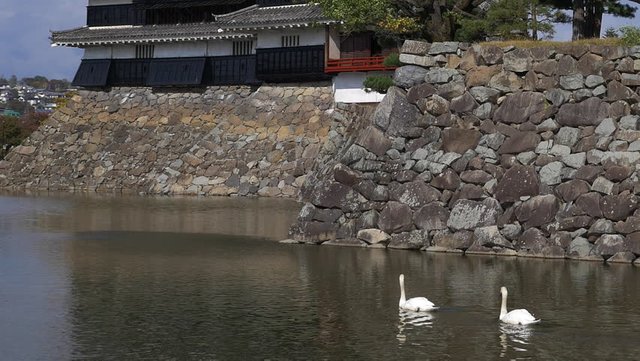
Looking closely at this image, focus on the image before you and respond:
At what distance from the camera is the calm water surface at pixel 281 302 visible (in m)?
19.8

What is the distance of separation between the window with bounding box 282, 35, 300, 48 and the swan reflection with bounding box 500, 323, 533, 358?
134 feet

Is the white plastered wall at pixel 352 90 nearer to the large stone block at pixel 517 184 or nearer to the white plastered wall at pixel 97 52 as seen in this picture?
the white plastered wall at pixel 97 52

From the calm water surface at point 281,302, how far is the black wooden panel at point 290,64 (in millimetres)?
24078

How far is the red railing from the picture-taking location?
2216 inches

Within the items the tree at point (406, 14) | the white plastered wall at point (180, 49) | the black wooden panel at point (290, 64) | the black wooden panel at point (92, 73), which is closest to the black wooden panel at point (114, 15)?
the black wooden panel at point (92, 73)

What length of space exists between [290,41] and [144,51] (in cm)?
1146

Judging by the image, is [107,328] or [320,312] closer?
[107,328]

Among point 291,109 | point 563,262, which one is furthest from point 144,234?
point 291,109

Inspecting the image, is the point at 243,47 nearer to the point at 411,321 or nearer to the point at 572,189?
the point at 572,189

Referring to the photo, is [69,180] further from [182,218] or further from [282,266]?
[282,266]

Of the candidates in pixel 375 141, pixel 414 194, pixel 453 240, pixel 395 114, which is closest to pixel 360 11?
pixel 395 114

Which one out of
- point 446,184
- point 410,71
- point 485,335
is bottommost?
point 485,335

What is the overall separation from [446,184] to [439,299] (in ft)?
27.5

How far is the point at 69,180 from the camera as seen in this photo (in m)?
63.6
